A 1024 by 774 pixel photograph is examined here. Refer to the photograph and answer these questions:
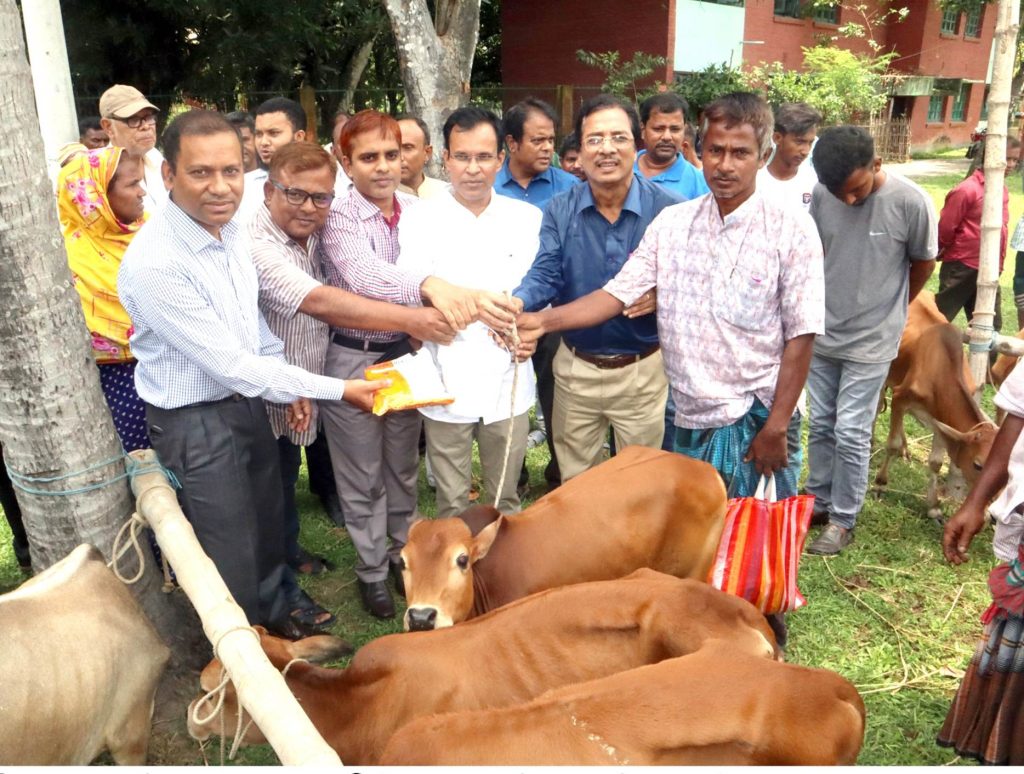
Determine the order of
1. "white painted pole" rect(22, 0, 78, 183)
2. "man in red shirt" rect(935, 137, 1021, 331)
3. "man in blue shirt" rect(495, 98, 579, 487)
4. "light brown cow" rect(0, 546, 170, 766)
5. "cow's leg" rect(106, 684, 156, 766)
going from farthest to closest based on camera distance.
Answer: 1. "man in red shirt" rect(935, 137, 1021, 331)
2. "man in blue shirt" rect(495, 98, 579, 487)
3. "white painted pole" rect(22, 0, 78, 183)
4. "cow's leg" rect(106, 684, 156, 766)
5. "light brown cow" rect(0, 546, 170, 766)

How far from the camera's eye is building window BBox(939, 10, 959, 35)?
1161 inches

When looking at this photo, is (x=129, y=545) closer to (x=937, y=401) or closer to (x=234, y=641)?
(x=234, y=641)

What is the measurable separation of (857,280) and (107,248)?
3.65 m

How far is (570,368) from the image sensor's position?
4.35m

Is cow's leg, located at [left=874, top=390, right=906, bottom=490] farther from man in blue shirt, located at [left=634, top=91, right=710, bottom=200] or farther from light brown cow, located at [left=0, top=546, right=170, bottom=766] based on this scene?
light brown cow, located at [left=0, top=546, right=170, bottom=766]

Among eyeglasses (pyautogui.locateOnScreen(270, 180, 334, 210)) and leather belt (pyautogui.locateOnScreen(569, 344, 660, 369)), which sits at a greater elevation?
eyeglasses (pyautogui.locateOnScreen(270, 180, 334, 210))

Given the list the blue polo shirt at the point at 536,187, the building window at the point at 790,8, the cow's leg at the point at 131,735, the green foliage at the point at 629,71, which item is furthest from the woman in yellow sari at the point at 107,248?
the building window at the point at 790,8

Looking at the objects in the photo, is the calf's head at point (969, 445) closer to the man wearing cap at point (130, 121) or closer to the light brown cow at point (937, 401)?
the light brown cow at point (937, 401)

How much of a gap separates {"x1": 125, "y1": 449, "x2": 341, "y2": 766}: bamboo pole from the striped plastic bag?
6.49ft

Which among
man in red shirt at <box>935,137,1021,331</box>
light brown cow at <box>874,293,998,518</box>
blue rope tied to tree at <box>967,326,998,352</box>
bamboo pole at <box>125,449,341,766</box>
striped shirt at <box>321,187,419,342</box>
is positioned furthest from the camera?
man in red shirt at <box>935,137,1021,331</box>

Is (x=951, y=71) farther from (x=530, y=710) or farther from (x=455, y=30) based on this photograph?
(x=530, y=710)

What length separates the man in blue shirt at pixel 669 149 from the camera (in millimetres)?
6133

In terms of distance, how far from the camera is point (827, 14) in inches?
997

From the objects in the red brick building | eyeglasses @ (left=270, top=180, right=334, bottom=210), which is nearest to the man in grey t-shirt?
eyeglasses @ (left=270, top=180, right=334, bottom=210)
